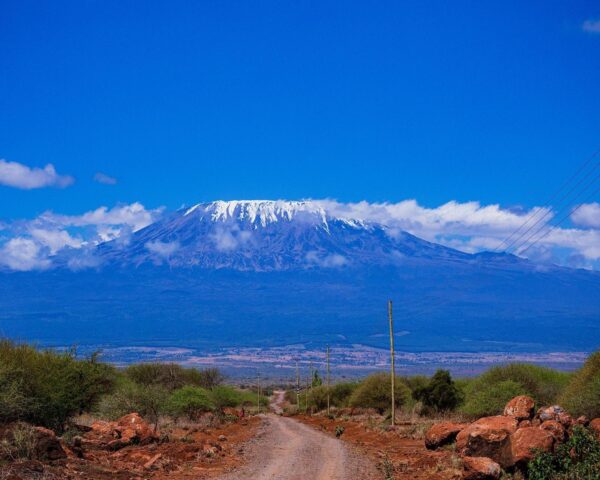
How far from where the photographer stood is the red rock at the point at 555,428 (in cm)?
1830

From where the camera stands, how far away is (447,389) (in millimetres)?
49438

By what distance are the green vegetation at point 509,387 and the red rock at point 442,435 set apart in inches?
372

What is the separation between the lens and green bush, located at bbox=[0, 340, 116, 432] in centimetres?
2310

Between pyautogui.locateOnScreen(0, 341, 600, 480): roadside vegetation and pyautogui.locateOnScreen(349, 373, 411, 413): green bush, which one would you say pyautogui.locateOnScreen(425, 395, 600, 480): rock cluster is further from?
pyautogui.locateOnScreen(349, 373, 411, 413): green bush

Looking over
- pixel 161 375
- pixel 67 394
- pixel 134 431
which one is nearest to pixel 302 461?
pixel 134 431

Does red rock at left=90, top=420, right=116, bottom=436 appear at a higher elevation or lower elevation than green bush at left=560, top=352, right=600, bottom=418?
lower

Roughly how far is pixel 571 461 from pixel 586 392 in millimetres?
8607

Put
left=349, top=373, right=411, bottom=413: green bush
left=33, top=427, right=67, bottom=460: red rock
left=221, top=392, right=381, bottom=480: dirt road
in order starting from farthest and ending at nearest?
left=349, top=373, right=411, bottom=413: green bush, left=221, top=392, right=381, bottom=480: dirt road, left=33, top=427, right=67, bottom=460: red rock

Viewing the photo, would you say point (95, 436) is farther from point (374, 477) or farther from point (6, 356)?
point (374, 477)

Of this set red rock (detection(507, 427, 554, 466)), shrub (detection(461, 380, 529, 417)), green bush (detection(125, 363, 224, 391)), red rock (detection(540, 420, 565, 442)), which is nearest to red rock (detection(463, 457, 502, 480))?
red rock (detection(507, 427, 554, 466))

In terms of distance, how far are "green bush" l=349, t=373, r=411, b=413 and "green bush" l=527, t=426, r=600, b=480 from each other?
38707mm

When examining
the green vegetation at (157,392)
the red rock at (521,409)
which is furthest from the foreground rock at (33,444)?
the red rock at (521,409)

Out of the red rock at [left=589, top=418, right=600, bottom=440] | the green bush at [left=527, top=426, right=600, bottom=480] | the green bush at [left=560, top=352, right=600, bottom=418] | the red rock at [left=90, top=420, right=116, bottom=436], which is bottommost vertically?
the red rock at [left=90, top=420, right=116, bottom=436]

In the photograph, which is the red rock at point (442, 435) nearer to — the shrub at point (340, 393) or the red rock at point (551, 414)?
the red rock at point (551, 414)
